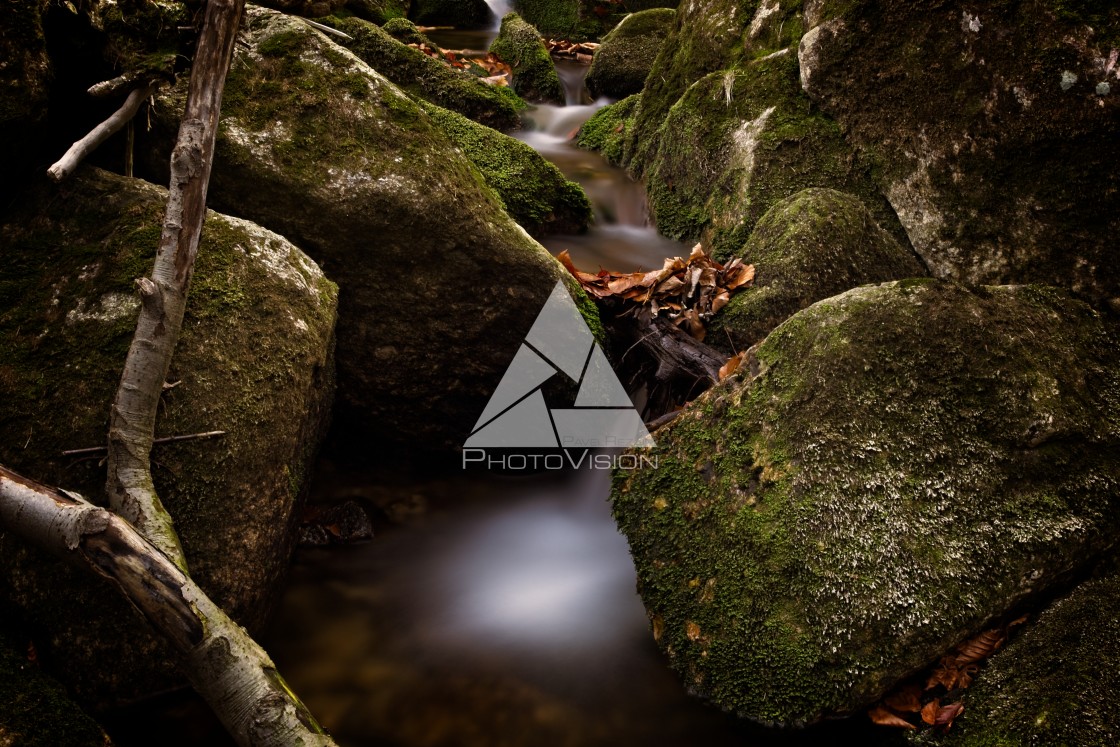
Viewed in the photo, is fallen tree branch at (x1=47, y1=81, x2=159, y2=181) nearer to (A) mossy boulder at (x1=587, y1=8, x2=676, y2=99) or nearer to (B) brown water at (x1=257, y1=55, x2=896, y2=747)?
(B) brown water at (x1=257, y1=55, x2=896, y2=747)

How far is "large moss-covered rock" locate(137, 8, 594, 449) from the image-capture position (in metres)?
3.29

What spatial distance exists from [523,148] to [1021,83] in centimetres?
317

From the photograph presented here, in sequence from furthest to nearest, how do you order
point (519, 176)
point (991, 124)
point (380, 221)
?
point (519, 176)
point (991, 124)
point (380, 221)

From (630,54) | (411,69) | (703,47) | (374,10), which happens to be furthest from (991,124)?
(374,10)

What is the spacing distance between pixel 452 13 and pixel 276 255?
39.3ft

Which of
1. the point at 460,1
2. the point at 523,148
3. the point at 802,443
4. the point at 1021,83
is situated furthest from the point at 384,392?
the point at 460,1

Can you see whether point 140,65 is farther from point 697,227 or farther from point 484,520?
point 697,227

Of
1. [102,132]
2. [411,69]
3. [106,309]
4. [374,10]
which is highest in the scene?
[374,10]

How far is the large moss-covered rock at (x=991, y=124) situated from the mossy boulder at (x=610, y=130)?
295cm

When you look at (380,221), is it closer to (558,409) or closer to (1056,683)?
(558,409)

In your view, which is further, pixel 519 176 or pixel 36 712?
pixel 519 176

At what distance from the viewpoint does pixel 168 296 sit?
224cm

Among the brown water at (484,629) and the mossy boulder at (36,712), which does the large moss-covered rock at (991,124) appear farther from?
the mossy boulder at (36,712)

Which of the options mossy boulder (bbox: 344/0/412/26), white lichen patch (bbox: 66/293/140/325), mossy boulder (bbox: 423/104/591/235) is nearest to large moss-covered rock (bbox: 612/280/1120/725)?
white lichen patch (bbox: 66/293/140/325)
